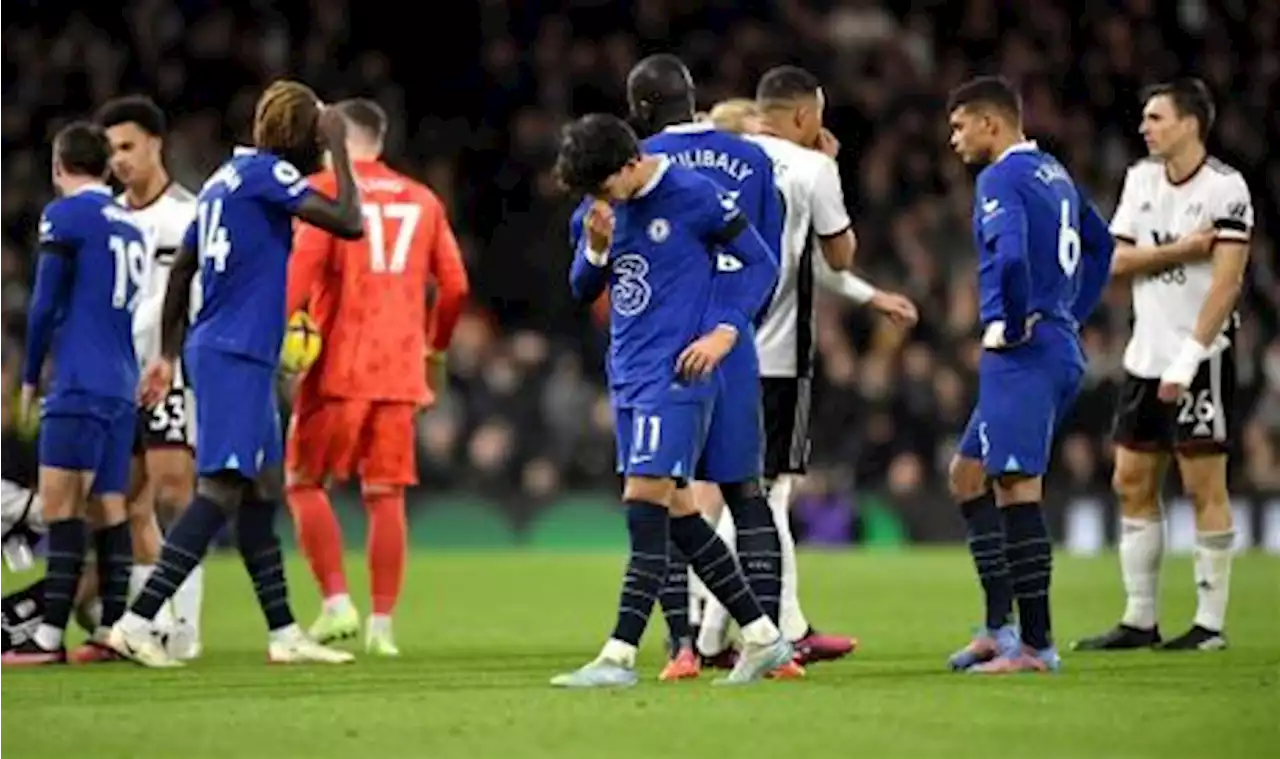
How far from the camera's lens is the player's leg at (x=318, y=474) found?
13.0 meters

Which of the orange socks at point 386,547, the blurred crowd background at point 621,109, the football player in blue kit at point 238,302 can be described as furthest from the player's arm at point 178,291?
the blurred crowd background at point 621,109

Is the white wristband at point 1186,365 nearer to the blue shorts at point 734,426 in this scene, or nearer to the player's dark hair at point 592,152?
the blue shorts at point 734,426

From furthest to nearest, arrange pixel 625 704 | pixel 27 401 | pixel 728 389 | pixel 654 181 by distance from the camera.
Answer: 1. pixel 27 401
2. pixel 728 389
3. pixel 654 181
4. pixel 625 704

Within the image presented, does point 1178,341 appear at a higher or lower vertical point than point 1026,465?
higher

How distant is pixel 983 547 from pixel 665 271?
2.04m

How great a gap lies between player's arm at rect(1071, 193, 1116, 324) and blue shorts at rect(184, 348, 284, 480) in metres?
3.20

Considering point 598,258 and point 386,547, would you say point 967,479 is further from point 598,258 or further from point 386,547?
point 386,547

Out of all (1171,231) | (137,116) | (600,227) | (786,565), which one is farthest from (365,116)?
(1171,231)

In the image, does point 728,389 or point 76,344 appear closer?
point 728,389

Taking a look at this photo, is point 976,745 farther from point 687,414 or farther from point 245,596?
point 245,596

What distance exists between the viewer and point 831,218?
11.7m

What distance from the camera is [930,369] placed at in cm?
2392

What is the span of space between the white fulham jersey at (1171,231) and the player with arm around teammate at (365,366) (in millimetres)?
3167

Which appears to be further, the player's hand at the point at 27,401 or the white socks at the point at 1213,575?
the white socks at the point at 1213,575
